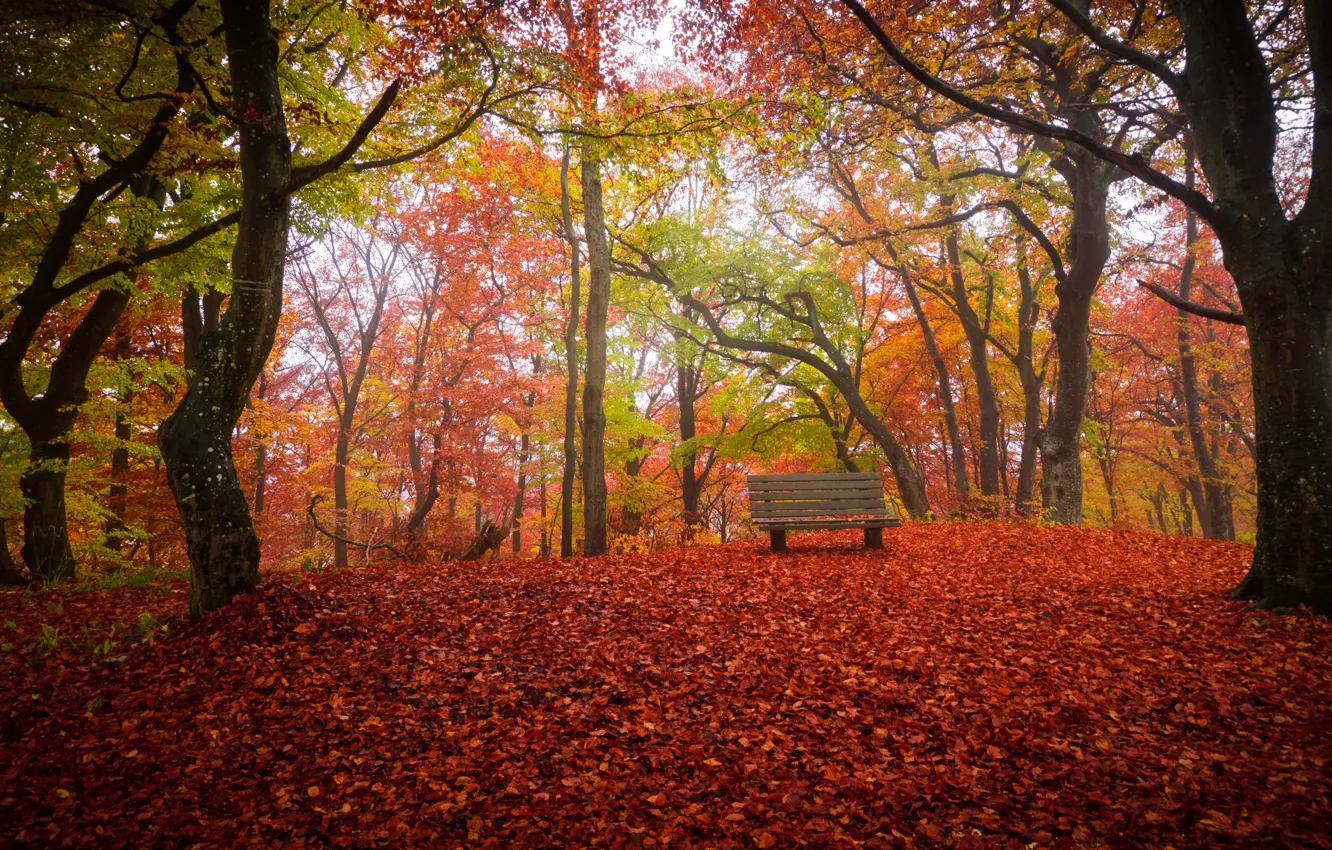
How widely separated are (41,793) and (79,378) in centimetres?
708

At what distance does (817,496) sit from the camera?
7500 millimetres

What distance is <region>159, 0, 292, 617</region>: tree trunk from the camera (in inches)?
167

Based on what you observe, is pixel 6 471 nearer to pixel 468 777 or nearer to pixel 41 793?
pixel 41 793

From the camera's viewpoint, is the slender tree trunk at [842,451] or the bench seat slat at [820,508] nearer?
the bench seat slat at [820,508]

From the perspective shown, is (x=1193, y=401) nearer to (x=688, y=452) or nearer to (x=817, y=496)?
(x=688, y=452)

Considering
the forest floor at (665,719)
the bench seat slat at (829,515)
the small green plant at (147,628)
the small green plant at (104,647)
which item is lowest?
the forest floor at (665,719)

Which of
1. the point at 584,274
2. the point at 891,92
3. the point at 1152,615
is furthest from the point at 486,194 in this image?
the point at 1152,615

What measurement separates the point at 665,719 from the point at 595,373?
589 cm

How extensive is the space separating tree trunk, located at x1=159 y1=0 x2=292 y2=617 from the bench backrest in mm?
5429

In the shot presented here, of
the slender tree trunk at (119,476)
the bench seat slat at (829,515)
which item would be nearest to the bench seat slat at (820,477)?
the bench seat slat at (829,515)

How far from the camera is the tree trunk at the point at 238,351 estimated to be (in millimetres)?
4246

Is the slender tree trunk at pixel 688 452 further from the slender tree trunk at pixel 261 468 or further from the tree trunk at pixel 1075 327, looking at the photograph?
the slender tree trunk at pixel 261 468

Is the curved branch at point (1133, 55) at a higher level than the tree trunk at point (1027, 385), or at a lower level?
higher

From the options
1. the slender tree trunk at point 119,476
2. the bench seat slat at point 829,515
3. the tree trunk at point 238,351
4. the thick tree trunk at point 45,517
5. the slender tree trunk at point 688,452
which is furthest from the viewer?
the slender tree trunk at point 688,452
